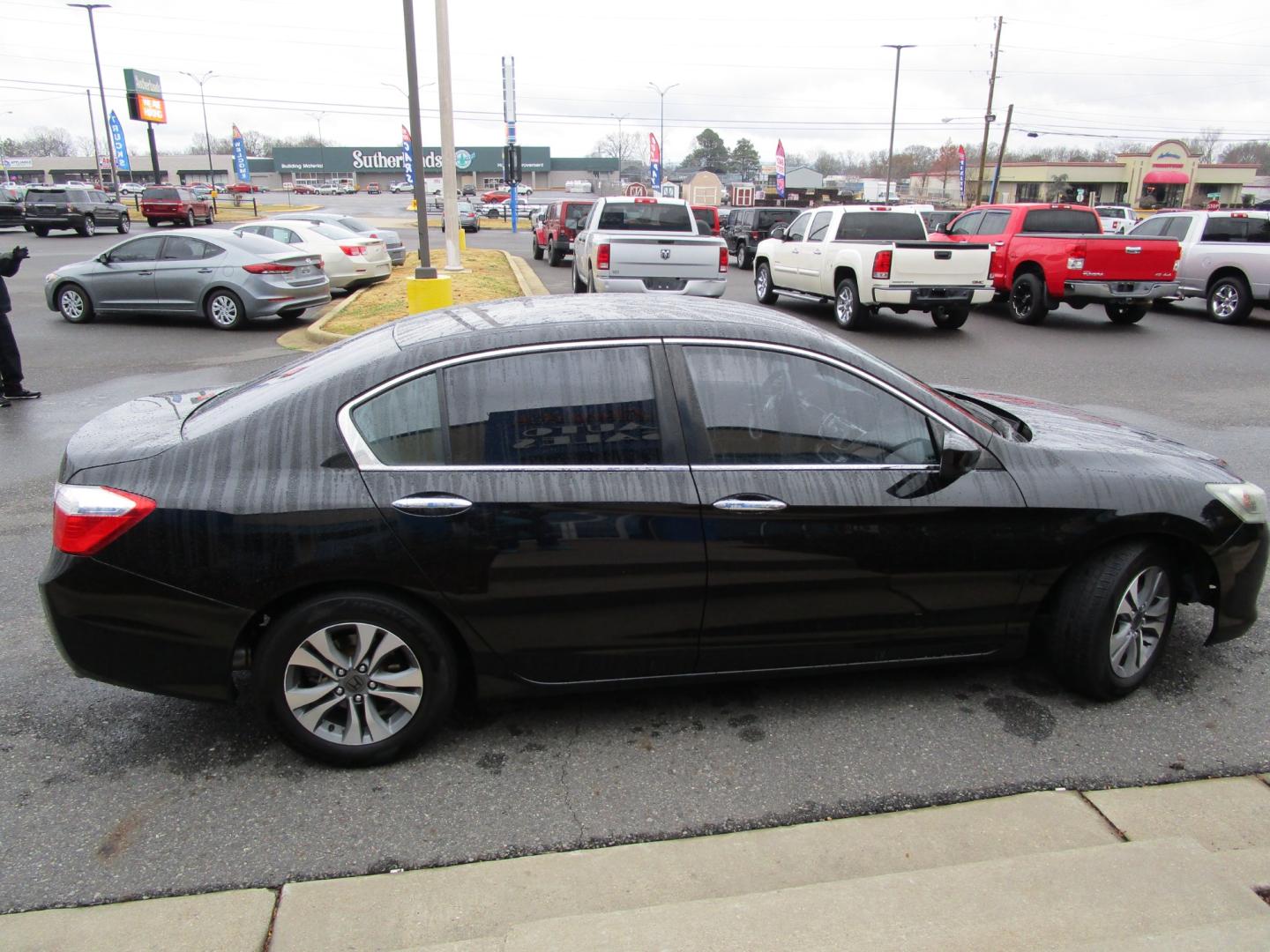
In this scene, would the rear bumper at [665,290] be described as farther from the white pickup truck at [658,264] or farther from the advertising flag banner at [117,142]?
the advertising flag banner at [117,142]

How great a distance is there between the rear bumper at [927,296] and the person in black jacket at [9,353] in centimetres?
1046

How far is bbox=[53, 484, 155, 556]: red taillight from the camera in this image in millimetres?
3043

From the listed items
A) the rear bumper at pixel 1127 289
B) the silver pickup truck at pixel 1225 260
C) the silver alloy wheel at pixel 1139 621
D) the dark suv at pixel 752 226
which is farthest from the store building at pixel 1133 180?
the silver alloy wheel at pixel 1139 621

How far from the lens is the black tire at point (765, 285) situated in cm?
1707

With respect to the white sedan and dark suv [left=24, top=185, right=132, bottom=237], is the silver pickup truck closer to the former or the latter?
the white sedan

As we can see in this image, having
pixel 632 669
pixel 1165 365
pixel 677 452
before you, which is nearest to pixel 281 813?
pixel 632 669

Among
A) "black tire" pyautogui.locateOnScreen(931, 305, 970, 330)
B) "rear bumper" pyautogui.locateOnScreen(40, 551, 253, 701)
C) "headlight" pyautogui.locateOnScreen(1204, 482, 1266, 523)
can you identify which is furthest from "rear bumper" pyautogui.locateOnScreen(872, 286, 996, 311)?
"rear bumper" pyautogui.locateOnScreen(40, 551, 253, 701)

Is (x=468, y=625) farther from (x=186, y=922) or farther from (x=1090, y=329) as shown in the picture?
(x=1090, y=329)

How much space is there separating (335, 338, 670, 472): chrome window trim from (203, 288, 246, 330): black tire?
1224cm

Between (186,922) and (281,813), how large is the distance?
0.53m

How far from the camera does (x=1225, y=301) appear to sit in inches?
615

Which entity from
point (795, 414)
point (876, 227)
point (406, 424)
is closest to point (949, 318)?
point (876, 227)

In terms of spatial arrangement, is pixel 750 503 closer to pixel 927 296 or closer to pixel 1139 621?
pixel 1139 621

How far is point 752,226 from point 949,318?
517 inches
